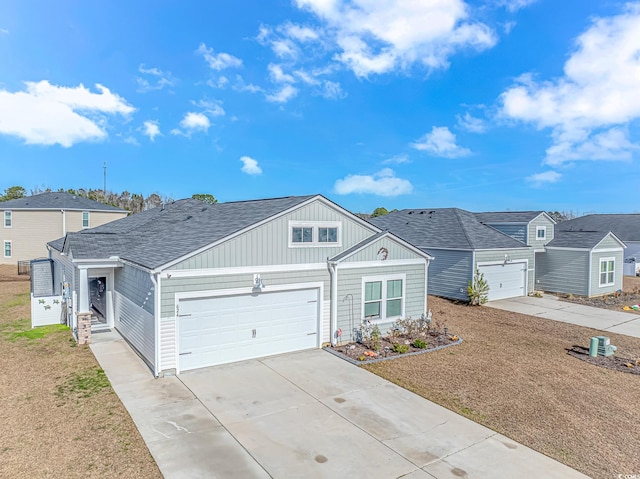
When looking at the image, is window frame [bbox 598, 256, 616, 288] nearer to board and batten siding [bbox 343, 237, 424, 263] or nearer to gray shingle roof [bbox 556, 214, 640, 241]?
gray shingle roof [bbox 556, 214, 640, 241]

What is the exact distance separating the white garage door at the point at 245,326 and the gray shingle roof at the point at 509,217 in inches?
669

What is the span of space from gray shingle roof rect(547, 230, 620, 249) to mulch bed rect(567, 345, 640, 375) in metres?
12.3

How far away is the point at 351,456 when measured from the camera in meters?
5.83

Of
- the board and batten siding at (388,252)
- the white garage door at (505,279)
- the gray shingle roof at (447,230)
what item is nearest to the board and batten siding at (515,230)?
the gray shingle roof at (447,230)

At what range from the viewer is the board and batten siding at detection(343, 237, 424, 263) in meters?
11.6

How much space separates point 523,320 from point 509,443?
10782mm

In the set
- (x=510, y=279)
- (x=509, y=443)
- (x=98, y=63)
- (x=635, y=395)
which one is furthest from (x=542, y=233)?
(x=98, y=63)

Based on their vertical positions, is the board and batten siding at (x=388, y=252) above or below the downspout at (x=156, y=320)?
above

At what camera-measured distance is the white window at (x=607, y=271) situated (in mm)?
22047

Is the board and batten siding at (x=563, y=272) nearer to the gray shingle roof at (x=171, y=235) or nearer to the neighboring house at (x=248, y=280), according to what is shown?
the neighboring house at (x=248, y=280)

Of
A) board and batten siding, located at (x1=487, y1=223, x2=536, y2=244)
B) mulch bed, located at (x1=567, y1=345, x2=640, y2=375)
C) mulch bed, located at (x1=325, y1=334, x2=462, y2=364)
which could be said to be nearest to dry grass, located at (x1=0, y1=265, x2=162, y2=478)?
mulch bed, located at (x1=325, y1=334, x2=462, y2=364)

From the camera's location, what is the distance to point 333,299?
11.3 meters

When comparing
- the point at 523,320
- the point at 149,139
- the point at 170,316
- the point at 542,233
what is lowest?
the point at 523,320

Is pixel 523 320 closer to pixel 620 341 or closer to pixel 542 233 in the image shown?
pixel 620 341
